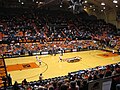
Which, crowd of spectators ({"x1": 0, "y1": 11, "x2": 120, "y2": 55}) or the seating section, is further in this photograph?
crowd of spectators ({"x1": 0, "y1": 11, "x2": 120, "y2": 55})

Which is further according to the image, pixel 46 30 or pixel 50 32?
pixel 46 30

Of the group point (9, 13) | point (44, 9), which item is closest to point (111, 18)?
point (44, 9)

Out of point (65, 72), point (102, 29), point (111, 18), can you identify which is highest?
point (111, 18)

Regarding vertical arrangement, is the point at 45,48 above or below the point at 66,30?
below

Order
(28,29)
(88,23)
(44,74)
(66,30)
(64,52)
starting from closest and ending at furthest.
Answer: (44,74)
(64,52)
(28,29)
(66,30)
(88,23)

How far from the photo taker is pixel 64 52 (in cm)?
2759

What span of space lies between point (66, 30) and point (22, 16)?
11032mm

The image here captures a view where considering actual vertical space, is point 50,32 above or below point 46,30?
below

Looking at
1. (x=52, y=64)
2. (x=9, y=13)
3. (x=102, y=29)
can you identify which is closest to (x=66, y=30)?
(x=102, y=29)

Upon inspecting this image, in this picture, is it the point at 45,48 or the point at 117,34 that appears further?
the point at 117,34

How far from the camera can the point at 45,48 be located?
27672 millimetres

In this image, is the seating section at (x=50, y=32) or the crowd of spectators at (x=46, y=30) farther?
the crowd of spectators at (x=46, y=30)

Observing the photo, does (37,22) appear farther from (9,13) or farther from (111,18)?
(111,18)

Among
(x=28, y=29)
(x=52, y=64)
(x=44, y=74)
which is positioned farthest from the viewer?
(x=28, y=29)
